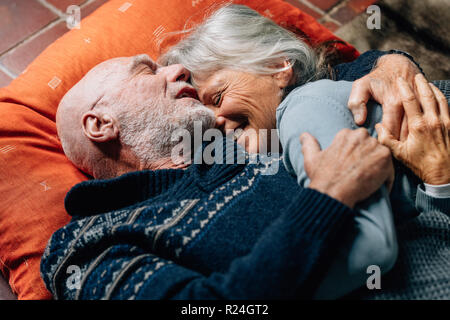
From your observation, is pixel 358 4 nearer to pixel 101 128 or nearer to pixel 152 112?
pixel 152 112

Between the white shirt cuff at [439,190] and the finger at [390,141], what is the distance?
0.42ft

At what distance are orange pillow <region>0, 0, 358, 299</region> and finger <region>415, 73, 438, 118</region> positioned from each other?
0.63m

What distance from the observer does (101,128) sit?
1.24 meters

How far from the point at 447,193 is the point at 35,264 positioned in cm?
126

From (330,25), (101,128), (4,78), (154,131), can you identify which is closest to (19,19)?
(4,78)

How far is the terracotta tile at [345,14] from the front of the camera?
7.38 ft

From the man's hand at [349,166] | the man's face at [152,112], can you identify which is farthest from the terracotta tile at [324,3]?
the man's hand at [349,166]

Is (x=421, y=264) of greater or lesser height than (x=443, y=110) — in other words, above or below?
below

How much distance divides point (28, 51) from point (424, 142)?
1936mm

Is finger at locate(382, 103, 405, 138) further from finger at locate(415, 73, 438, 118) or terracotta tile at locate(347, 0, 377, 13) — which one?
terracotta tile at locate(347, 0, 377, 13)
